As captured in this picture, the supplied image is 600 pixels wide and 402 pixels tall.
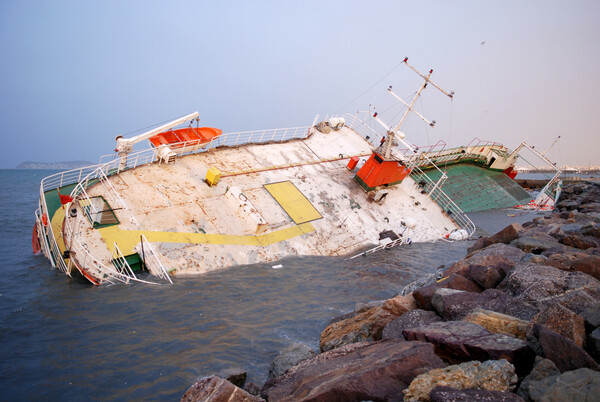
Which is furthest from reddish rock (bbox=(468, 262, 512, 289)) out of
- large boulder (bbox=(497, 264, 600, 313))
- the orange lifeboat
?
the orange lifeboat

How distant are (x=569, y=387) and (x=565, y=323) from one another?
4.63ft

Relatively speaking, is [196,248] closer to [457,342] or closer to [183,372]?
[183,372]

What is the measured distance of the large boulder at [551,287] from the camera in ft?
19.2

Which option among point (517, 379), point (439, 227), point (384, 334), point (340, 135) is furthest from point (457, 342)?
point (340, 135)

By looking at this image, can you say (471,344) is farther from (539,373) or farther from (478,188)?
(478,188)

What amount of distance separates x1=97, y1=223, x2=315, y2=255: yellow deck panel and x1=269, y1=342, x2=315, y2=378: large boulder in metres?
6.87

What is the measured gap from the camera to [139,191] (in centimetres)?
1405

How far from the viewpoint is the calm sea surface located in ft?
22.9

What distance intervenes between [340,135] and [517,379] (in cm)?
2095

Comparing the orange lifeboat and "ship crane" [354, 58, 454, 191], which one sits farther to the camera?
"ship crane" [354, 58, 454, 191]

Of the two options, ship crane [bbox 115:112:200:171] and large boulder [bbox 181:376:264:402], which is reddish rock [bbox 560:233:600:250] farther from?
A: ship crane [bbox 115:112:200:171]

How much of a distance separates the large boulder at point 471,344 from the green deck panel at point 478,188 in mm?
26405

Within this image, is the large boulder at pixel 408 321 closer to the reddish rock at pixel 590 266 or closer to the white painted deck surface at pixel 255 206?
the reddish rock at pixel 590 266

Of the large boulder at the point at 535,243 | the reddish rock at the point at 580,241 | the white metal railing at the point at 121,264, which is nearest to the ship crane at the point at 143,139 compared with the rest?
the white metal railing at the point at 121,264
